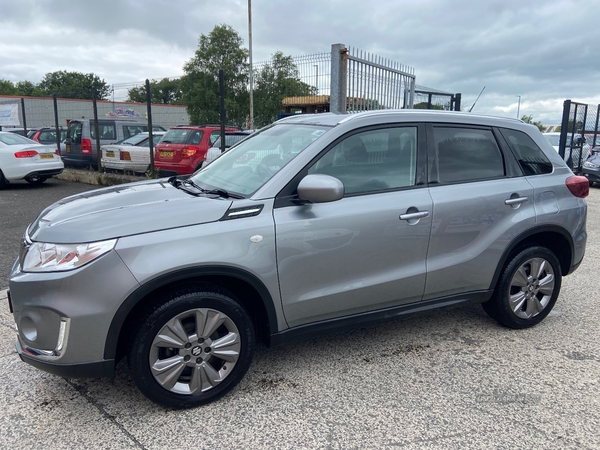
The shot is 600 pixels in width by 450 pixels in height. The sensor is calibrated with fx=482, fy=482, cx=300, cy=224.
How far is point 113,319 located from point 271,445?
107cm

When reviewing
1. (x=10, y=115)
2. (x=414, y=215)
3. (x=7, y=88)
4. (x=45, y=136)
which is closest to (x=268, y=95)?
(x=45, y=136)

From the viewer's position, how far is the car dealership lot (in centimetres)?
261

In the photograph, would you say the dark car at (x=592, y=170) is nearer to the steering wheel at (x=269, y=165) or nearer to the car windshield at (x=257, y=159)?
the car windshield at (x=257, y=159)

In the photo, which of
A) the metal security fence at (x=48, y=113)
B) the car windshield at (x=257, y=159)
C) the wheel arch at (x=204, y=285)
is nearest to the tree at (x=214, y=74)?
the metal security fence at (x=48, y=113)

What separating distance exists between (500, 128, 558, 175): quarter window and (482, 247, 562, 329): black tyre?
649 millimetres

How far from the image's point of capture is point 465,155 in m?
3.67

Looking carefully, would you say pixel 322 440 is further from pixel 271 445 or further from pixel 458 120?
pixel 458 120

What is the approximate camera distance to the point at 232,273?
276cm

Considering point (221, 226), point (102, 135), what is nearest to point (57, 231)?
point (221, 226)

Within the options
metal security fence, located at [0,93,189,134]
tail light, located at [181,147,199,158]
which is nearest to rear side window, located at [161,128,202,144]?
tail light, located at [181,147,199,158]

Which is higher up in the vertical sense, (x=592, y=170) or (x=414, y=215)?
(x=414, y=215)

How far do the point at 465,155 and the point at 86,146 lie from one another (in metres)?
12.7

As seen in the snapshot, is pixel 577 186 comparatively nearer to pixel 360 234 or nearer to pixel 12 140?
pixel 360 234

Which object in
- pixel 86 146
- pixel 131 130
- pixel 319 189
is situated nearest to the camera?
pixel 319 189
